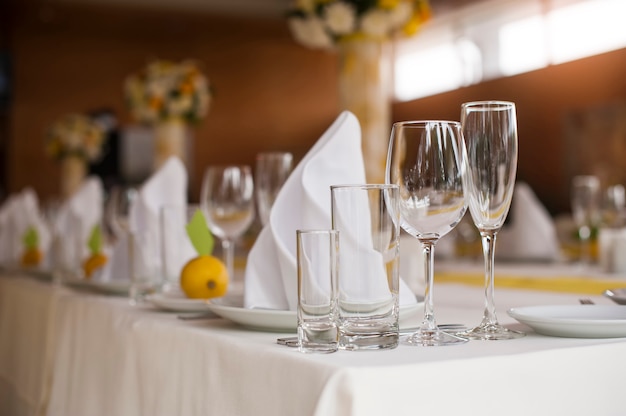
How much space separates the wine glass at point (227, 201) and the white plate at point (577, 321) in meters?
0.76

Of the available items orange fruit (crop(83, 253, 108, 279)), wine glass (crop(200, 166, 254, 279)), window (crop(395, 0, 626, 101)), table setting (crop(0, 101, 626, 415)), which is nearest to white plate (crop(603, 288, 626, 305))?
table setting (crop(0, 101, 626, 415))

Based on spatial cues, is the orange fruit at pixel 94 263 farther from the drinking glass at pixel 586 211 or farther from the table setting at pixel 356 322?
the drinking glass at pixel 586 211

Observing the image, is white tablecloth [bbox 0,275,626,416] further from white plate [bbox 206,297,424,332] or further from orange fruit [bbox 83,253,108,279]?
orange fruit [bbox 83,253,108,279]

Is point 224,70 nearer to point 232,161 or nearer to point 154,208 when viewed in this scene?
point 232,161

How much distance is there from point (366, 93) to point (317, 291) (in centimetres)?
239

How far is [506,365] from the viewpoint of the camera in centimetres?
92

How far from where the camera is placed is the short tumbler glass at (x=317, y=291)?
967 millimetres

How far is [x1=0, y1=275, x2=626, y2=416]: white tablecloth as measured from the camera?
2.82ft

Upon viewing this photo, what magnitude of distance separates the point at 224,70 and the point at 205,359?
11.2 meters

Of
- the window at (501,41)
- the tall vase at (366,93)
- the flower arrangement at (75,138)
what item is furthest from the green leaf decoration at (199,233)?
the window at (501,41)

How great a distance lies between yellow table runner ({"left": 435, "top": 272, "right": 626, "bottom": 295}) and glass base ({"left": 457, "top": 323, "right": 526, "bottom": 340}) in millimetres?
980

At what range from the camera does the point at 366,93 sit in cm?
329

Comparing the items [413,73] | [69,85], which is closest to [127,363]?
[413,73]

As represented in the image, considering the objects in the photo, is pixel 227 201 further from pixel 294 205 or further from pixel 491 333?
pixel 491 333
